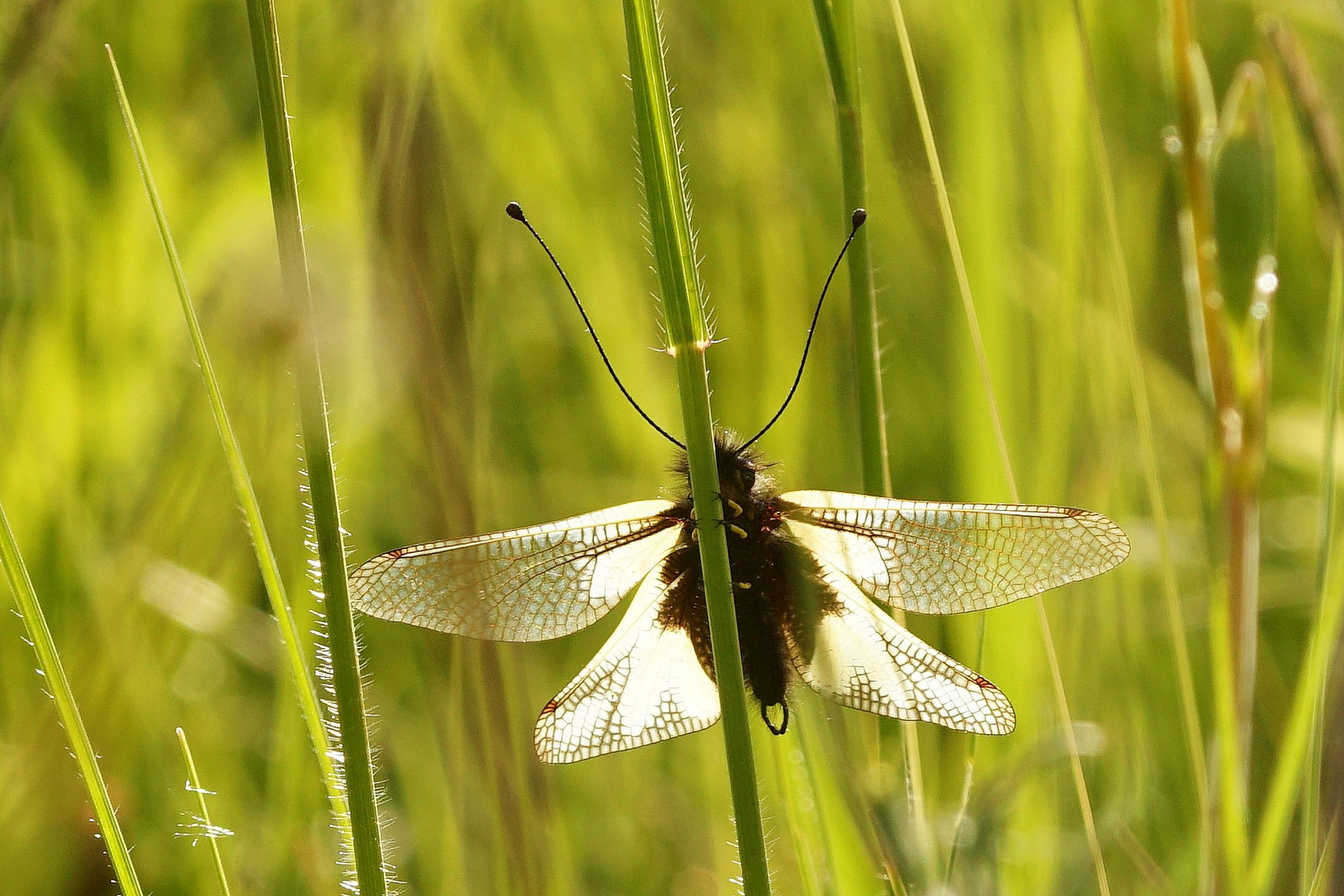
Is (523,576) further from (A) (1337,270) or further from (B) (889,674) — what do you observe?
(A) (1337,270)

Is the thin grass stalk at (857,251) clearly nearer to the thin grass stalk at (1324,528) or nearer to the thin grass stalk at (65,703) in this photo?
the thin grass stalk at (1324,528)

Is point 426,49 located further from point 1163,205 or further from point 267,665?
point 1163,205

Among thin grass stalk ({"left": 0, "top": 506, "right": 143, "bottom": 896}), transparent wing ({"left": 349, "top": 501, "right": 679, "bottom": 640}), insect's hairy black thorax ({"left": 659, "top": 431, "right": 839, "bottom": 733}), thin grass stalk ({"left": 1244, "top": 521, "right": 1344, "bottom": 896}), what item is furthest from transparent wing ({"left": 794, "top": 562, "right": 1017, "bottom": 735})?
thin grass stalk ({"left": 0, "top": 506, "right": 143, "bottom": 896})

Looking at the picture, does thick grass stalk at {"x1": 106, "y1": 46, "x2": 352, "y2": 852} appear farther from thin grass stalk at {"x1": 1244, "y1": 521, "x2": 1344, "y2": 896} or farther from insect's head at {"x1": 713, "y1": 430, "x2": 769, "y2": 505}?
thin grass stalk at {"x1": 1244, "y1": 521, "x2": 1344, "y2": 896}

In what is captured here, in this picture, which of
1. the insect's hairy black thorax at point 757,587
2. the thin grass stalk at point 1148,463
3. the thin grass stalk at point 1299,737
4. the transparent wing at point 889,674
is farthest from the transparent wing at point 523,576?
the thin grass stalk at point 1299,737

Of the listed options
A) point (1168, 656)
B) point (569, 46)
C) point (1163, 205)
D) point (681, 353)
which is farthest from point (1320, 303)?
point (681, 353)
